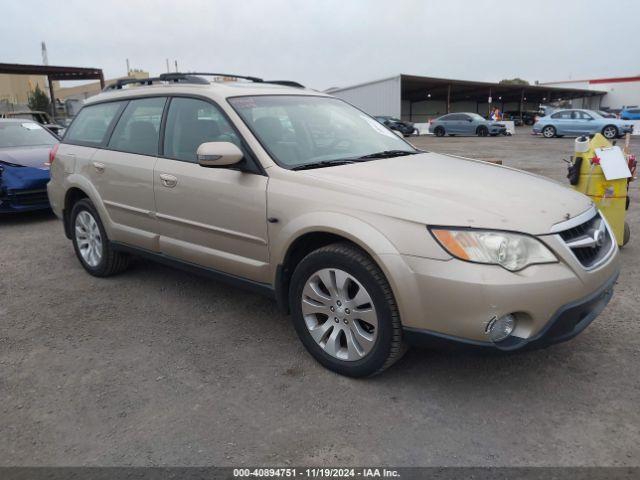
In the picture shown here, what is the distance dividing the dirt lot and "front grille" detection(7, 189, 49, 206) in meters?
3.81

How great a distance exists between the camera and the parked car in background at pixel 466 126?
2812cm

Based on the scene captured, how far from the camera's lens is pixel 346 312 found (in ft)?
9.41

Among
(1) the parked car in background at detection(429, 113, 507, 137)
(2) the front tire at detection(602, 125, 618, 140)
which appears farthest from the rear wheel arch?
(1) the parked car in background at detection(429, 113, 507, 137)

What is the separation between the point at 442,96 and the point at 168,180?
50.5 m

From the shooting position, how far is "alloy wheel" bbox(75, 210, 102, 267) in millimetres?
4754

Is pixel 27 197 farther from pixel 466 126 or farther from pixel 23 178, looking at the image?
pixel 466 126

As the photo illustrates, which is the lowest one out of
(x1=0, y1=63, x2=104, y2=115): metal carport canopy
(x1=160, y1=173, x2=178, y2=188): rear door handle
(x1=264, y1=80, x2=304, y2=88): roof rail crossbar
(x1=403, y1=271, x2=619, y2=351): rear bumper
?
(x1=403, y1=271, x2=619, y2=351): rear bumper

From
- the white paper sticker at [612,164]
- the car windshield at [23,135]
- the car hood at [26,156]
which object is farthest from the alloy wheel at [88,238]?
the white paper sticker at [612,164]

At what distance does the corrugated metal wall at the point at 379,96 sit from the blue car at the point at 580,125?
1269 cm

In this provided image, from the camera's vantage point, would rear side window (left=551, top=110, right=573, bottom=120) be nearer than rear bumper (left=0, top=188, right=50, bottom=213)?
No

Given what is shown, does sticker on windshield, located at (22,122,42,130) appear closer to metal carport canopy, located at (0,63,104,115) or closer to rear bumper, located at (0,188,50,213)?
rear bumper, located at (0,188,50,213)

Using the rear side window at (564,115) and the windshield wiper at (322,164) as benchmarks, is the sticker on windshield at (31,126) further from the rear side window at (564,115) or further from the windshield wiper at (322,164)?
the rear side window at (564,115)

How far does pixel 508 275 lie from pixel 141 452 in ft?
6.25

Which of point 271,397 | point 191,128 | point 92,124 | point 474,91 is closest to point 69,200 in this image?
point 92,124
